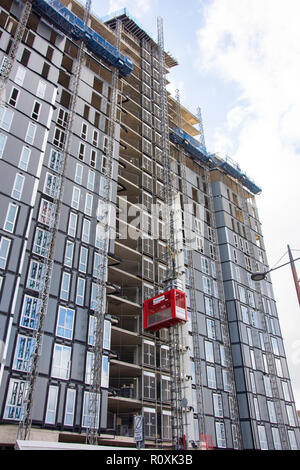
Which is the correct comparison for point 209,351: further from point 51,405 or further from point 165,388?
point 51,405

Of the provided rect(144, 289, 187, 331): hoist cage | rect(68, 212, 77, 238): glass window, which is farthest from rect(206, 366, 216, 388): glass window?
rect(68, 212, 77, 238): glass window

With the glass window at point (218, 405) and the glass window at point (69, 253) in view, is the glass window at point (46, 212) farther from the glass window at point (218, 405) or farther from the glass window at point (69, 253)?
the glass window at point (218, 405)

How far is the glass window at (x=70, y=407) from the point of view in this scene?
31489 millimetres

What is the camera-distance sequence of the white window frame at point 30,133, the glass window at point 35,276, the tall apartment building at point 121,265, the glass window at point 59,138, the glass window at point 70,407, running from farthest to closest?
the glass window at point 59,138 < the white window frame at point 30,133 < the glass window at point 35,276 < the tall apartment building at point 121,265 < the glass window at point 70,407

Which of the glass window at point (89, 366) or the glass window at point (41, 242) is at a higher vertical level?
the glass window at point (41, 242)

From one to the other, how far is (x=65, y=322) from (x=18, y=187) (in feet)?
41.2

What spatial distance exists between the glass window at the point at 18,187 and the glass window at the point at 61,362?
13246 mm

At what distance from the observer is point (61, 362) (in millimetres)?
32844

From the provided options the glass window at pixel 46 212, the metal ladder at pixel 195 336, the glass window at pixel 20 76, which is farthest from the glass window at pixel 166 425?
the glass window at pixel 20 76

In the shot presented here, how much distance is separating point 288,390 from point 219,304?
1641 cm

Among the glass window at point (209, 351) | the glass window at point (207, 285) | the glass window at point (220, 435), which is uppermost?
the glass window at point (207, 285)
